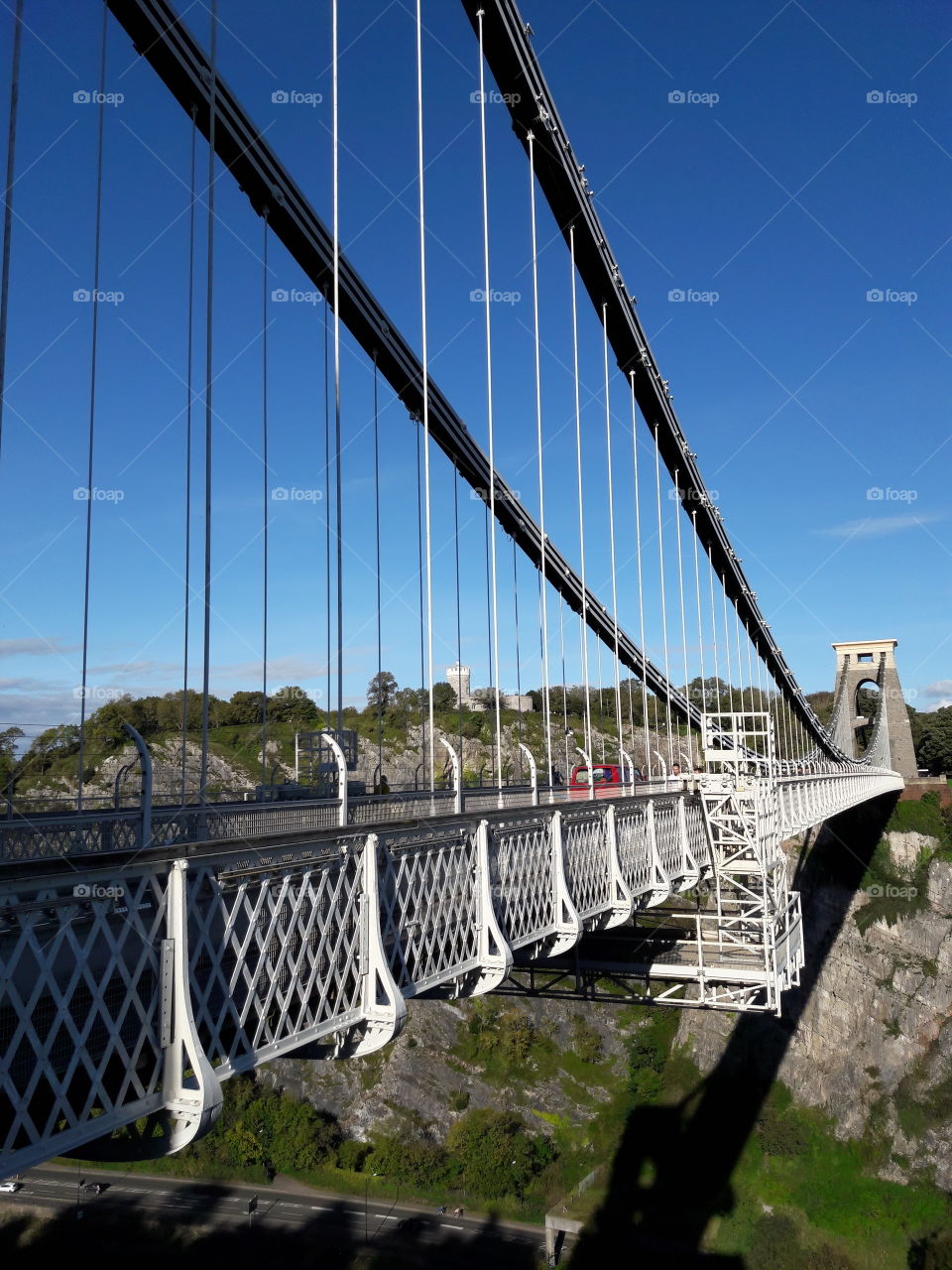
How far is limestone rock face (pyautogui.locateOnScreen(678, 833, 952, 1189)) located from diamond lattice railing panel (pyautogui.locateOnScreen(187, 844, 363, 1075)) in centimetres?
3344

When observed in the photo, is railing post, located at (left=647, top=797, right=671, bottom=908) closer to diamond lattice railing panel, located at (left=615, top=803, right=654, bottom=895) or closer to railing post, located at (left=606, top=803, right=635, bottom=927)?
diamond lattice railing panel, located at (left=615, top=803, right=654, bottom=895)

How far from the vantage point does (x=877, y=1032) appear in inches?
1497

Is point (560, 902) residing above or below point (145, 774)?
below

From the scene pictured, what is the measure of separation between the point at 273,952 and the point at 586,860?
5887 millimetres

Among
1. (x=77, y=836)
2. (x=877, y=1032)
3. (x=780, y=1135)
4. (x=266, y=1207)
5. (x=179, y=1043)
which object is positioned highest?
(x=77, y=836)

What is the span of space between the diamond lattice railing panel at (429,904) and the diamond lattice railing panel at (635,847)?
4.25m

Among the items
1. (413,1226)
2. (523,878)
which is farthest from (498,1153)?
(523,878)

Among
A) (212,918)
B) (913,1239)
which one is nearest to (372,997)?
(212,918)

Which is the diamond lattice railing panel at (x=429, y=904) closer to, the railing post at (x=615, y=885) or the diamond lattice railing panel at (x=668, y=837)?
the railing post at (x=615, y=885)

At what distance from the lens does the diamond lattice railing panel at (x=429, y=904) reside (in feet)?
22.4

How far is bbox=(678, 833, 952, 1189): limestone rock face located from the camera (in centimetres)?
3438

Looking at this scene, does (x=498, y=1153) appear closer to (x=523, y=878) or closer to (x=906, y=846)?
(x=906, y=846)

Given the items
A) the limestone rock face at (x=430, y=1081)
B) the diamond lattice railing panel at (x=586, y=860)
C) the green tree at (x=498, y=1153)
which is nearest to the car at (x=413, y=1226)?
the green tree at (x=498, y=1153)

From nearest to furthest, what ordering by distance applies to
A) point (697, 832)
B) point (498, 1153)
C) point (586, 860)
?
point (586, 860), point (697, 832), point (498, 1153)
